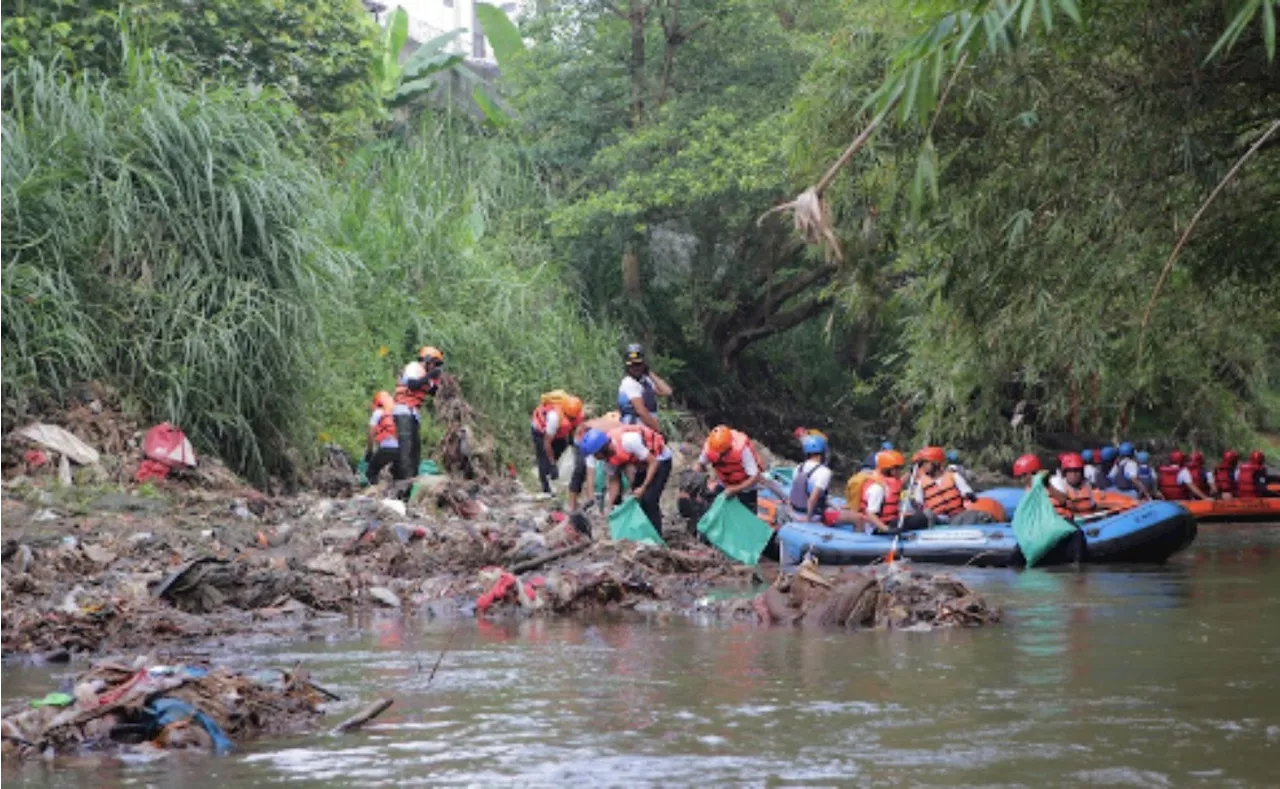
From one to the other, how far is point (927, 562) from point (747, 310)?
16568mm

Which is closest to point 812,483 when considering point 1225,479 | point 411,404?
point 411,404

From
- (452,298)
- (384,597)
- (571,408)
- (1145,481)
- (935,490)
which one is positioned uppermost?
(452,298)

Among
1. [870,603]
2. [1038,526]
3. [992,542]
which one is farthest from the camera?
[992,542]

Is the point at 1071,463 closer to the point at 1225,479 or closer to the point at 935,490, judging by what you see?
the point at 935,490

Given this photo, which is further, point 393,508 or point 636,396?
point 636,396

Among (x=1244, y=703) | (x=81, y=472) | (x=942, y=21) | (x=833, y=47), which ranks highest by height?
(x=833, y=47)

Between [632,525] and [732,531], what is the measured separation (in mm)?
1387

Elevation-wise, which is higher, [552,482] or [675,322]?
[675,322]

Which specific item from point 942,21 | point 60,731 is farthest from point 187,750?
point 942,21

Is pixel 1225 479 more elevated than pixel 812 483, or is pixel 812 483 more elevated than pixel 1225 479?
pixel 812 483

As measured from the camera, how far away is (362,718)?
7250 mm

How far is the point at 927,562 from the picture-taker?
52.6 ft

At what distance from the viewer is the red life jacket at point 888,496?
54.3 feet

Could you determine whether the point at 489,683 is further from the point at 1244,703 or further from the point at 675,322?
the point at 675,322
